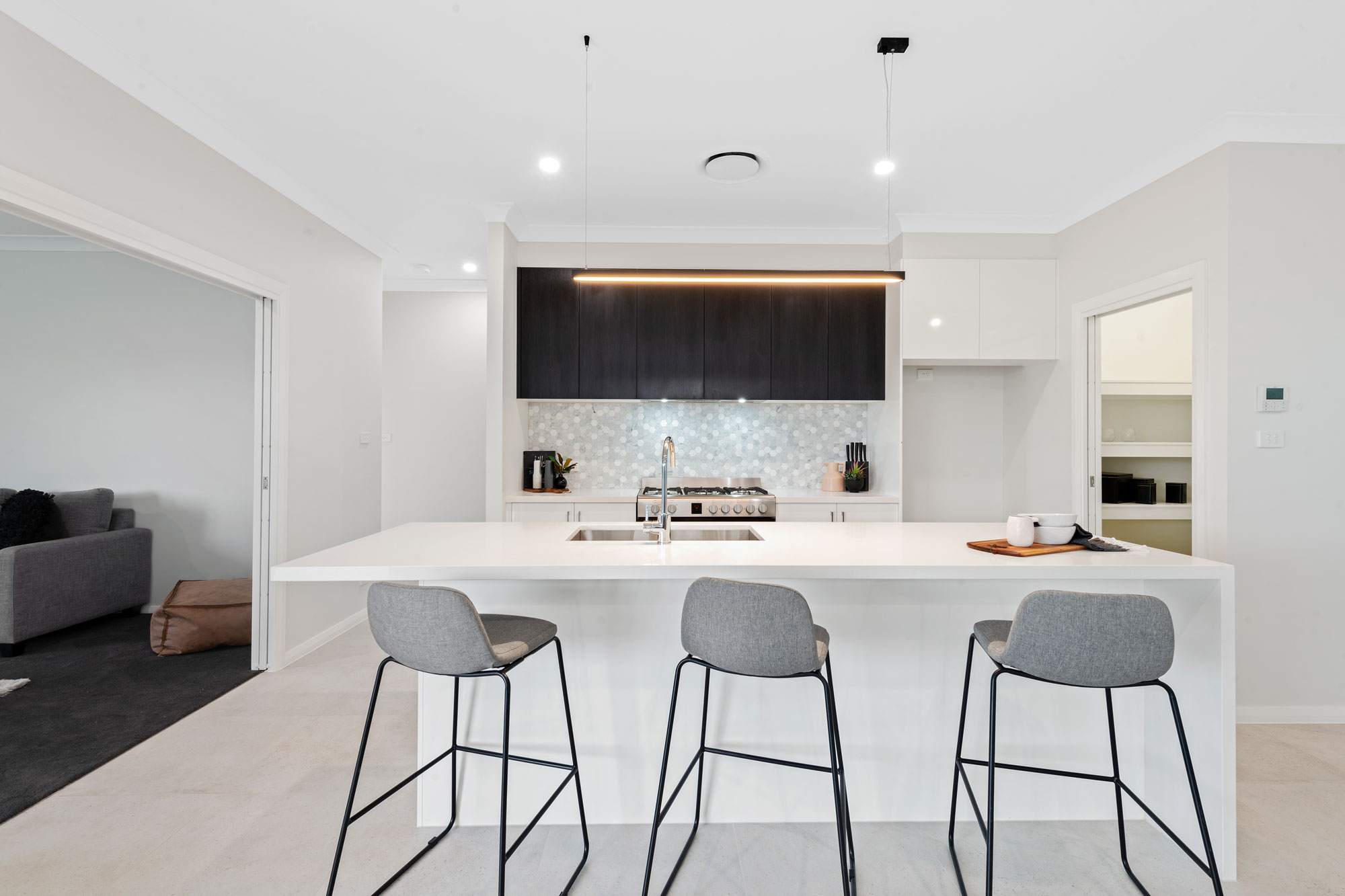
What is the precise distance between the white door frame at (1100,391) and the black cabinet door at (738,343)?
1830mm

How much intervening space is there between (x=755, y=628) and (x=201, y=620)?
3.56 m

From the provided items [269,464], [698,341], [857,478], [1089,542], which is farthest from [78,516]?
[1089,542]

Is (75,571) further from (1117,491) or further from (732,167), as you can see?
(1117,491)

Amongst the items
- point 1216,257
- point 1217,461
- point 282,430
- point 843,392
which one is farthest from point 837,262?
point 282,430

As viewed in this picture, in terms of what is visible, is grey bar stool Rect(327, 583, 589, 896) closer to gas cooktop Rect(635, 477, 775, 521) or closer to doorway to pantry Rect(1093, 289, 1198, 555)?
gas cooktop Rect(635, 477, 775, 521)

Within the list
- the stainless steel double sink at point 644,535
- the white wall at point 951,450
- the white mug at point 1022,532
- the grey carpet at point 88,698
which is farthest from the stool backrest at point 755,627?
the white wall at point 951,450

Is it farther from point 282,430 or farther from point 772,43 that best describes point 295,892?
point 772,43

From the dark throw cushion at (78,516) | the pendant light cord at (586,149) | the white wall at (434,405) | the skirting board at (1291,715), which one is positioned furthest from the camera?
the white wall at (434,405)

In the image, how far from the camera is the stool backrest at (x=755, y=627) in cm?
164

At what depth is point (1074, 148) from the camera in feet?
10.5

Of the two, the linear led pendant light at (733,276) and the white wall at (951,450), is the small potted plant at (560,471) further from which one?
the white wall at (951,450)

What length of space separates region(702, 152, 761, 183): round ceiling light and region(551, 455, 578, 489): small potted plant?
2.10 metres

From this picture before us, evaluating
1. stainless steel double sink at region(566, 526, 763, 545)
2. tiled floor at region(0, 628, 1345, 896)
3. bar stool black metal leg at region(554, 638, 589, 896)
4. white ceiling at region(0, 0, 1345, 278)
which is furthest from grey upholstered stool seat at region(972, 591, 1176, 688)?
white ceiling at region(0, 0, 1345, 278)

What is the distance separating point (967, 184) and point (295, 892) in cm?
419
